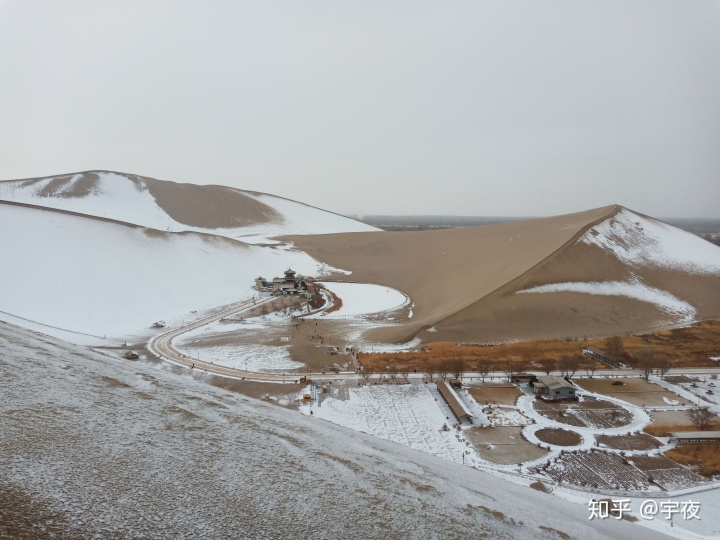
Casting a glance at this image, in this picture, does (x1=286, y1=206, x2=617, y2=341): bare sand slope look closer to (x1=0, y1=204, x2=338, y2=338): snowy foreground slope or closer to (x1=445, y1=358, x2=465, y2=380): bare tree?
(x1=445, y1=358, x2=465, y2=380): bare tree

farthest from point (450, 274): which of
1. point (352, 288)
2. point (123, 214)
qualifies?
point (123, 214)

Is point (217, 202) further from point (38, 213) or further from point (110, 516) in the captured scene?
point (110, 516)

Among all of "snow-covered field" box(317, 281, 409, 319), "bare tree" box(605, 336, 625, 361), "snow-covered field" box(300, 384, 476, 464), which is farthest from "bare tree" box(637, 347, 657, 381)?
"snow-covered field" box(317, 281, 409, 319)

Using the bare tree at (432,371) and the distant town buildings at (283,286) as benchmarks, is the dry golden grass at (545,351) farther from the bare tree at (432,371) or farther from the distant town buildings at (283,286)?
the distant town buildings at (283,286)

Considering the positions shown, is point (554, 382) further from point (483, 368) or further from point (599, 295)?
point (599, 295)

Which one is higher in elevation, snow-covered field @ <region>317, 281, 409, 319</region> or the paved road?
snow-covered field @ <region>317, 281, 409, 319</region>

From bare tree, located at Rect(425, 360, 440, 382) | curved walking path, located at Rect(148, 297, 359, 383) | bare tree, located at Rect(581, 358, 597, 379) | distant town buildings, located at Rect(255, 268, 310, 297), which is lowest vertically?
curved walking path, located at Rect(148, 297, 359, 383)

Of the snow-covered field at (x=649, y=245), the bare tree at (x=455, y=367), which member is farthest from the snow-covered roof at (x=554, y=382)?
the snow-covered field at (x=649, y=245)
